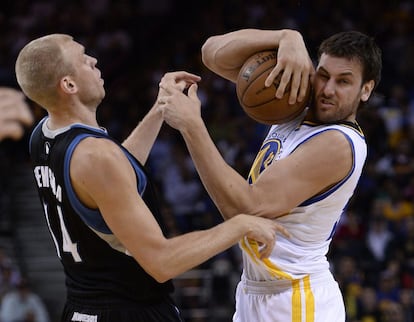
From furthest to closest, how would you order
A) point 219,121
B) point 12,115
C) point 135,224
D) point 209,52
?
point 219,121, point 209,52, point 135,224, point 12,115

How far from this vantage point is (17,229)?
13.0 metres

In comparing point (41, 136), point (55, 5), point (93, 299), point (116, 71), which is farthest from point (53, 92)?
point (55, 5)

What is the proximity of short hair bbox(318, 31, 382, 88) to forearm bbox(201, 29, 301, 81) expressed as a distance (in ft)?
0.79

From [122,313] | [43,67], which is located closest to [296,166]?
[122,313]

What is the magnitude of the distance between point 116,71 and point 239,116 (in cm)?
273

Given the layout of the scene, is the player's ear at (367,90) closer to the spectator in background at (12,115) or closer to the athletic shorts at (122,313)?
the athletic shorts at (122,313)

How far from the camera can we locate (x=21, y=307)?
10.7 m

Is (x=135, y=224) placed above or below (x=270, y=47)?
below

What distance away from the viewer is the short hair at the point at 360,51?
170 inches

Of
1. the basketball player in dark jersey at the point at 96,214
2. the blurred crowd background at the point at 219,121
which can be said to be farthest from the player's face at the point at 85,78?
the blurred crowd background at the point at 219,121

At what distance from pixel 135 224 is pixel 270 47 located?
3.77 ft

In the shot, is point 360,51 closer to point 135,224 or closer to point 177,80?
point 177,80

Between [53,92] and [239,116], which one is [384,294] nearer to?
[239,116]

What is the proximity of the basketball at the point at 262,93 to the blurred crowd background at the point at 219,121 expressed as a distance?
6268 millimetres
